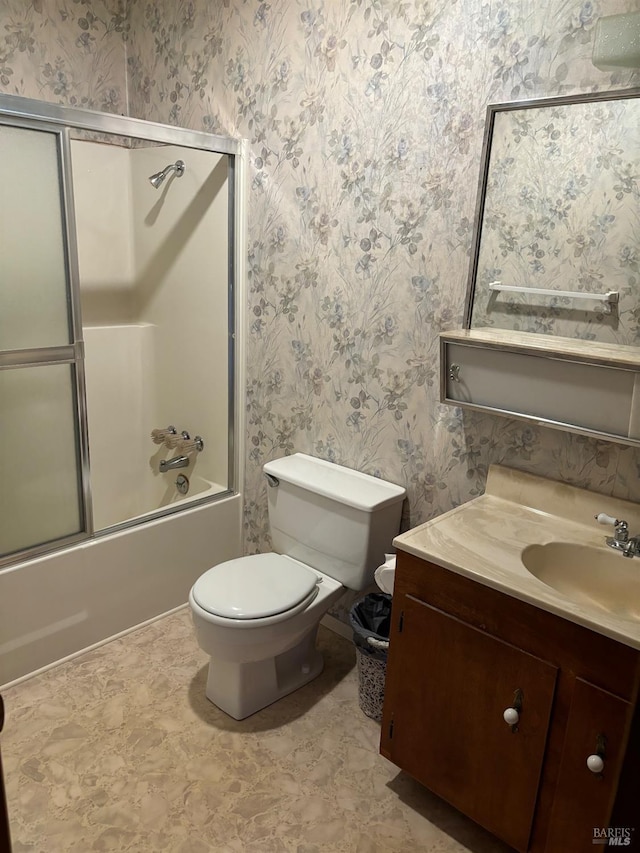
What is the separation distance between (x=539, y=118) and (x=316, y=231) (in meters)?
0.85

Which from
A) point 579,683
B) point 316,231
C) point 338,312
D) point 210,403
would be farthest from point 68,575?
point 579,683

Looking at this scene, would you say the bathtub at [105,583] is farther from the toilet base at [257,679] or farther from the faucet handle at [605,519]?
the faucet handle at [605,519]

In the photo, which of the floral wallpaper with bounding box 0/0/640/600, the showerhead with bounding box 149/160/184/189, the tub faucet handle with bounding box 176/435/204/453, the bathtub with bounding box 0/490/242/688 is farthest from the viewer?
the tub faucet handle with bounding box 176/435/204/453

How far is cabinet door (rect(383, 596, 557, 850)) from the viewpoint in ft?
4.72

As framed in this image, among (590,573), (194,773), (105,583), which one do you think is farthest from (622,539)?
(105,583)

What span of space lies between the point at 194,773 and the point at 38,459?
3.83ft

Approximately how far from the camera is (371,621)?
210 centimetres

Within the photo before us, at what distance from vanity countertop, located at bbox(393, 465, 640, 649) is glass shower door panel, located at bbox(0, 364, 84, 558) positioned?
49.8 inches

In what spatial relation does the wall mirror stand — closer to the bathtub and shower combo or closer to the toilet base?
the bathtub and shower combo

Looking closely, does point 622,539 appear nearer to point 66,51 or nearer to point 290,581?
point 290,581

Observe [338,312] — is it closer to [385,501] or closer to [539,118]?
[385,501]

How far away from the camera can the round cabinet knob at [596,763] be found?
1311 millimetres

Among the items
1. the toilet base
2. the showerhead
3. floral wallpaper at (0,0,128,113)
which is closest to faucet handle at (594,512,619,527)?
the toilet base

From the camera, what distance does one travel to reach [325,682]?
7.38 feet
